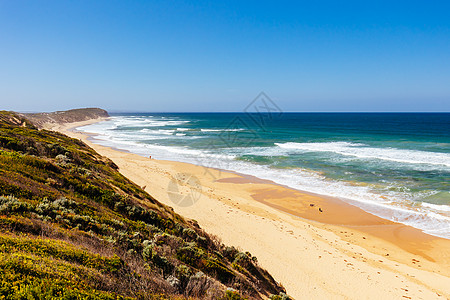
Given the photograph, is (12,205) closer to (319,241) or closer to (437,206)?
(319,241)

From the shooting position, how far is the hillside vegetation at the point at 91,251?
318cm

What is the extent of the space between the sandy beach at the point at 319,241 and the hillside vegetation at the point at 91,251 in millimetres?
2327

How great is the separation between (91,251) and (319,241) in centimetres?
1022

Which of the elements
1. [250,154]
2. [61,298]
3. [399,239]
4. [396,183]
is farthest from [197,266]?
[250,154]

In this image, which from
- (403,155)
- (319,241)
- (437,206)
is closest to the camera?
(319,241)

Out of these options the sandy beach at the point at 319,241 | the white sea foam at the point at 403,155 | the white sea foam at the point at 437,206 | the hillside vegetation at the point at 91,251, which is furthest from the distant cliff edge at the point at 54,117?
the white sea foam at the point at 437,206

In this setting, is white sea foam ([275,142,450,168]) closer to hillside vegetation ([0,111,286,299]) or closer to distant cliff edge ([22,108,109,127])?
hillside vegetation ([0,111,286,299])

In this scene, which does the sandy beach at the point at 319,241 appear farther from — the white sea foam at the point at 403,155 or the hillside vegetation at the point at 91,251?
the white sea foam at the point at 403,155

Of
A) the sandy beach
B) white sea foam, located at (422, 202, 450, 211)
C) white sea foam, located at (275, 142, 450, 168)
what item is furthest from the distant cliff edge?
white sea foam, located at (422, 202, 450, 211)

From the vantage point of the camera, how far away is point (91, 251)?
14.2ft

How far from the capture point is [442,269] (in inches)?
384

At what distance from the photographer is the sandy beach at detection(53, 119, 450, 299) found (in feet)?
26.9

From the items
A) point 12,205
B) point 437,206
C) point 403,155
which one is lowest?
point 437,206

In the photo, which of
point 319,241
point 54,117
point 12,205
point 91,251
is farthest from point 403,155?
point 54,117
